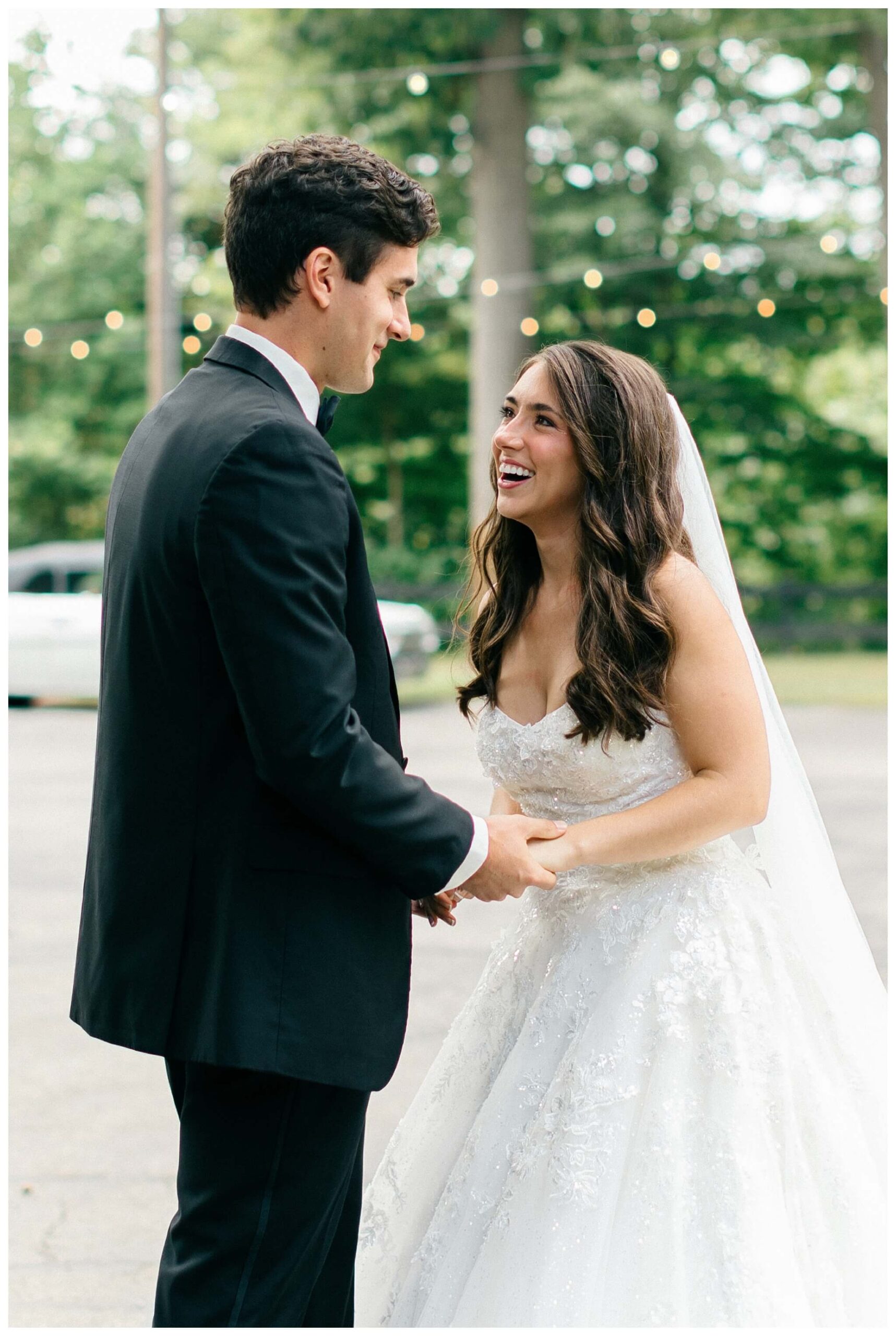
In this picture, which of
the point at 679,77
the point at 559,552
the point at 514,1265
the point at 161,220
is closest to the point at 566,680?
the point at 559,552

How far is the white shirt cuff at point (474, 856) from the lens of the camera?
6.94ft

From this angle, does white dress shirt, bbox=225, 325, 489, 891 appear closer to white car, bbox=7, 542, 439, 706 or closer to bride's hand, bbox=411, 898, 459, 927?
bride's hand, bbox=411, 898, 459, 927

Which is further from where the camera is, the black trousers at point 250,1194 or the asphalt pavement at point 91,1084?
the asphalt pavement at point 91,1084

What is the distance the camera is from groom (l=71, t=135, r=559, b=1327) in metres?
1.89

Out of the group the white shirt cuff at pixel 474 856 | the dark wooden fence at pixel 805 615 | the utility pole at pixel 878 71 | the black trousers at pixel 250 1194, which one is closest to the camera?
the black trousers at pixel 250 1194

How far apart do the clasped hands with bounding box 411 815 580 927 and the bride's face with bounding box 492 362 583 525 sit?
62 cm

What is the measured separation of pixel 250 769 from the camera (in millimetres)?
1983

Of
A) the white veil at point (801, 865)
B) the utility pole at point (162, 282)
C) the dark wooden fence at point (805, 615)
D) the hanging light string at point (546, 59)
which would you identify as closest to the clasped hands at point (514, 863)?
the white veil at point (801, 865)

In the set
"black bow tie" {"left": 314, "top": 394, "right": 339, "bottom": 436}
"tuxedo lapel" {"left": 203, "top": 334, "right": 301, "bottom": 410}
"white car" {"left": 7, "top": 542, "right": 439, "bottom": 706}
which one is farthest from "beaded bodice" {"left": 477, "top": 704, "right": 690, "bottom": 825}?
"white car" {"left": 7, "top": 542, "right": 439, "bottom": 706}

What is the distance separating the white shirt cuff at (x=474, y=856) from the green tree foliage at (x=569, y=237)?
43.6 ft

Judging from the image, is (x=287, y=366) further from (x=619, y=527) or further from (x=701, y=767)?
(x=701, y=767)

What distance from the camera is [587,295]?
23.0m

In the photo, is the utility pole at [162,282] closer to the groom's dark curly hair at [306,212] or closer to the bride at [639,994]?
the bride at [639,994]

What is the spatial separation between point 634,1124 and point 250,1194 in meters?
0.72
